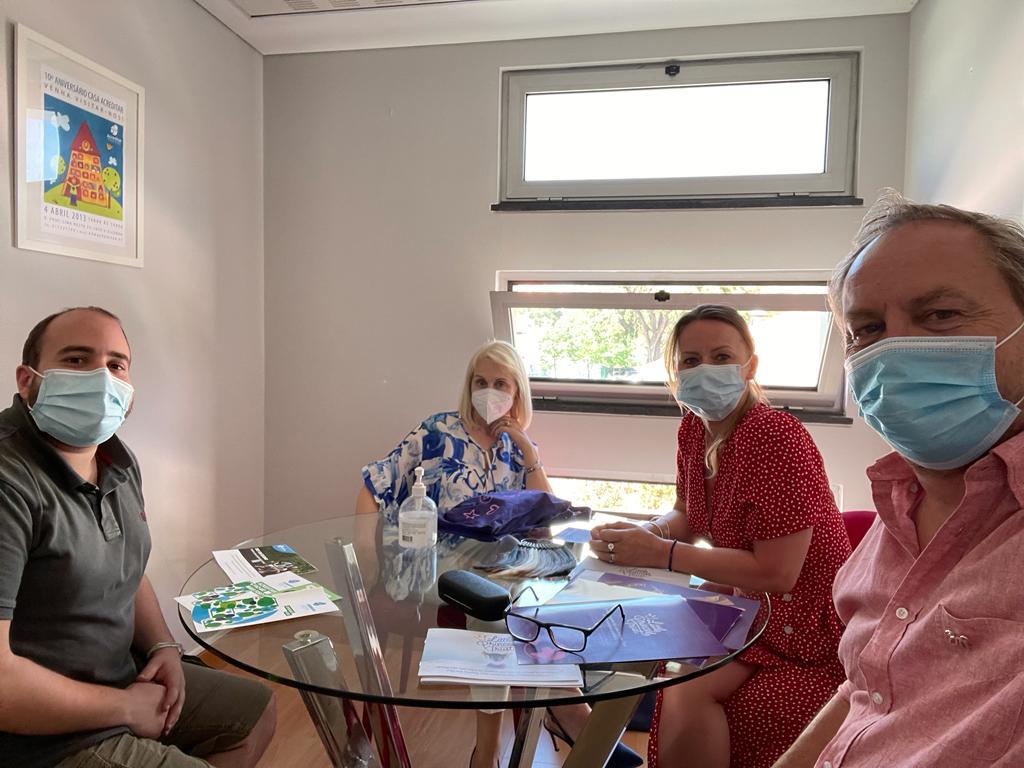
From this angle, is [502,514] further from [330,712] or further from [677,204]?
[677,204]

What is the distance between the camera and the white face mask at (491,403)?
2547 mm

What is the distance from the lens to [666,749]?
1.54m

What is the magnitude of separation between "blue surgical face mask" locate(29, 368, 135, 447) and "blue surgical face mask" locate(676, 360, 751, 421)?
1370 millimetres

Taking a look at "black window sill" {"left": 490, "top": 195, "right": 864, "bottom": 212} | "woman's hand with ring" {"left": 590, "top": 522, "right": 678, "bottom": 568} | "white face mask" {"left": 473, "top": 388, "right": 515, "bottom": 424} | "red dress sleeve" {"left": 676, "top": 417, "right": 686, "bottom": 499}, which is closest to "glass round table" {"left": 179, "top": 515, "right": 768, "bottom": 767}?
"woman's hand with ring" {"left": 590, "top": 522, "right": 678, "bottom": 568}

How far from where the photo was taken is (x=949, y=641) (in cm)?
82

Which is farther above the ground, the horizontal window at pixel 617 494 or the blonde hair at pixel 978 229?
the blonde hair at pixel 978 229

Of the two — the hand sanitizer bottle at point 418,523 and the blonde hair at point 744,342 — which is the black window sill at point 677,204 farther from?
the hand sanitizer bottle at point 418,523

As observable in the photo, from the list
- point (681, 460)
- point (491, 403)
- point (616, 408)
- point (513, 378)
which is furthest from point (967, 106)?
point (491, 403)

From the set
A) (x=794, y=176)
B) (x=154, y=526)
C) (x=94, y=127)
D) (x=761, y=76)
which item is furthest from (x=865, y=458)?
(x=94, y=127)

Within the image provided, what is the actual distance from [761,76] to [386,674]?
2.72 metres

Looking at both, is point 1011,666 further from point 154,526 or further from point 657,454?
point 154,526

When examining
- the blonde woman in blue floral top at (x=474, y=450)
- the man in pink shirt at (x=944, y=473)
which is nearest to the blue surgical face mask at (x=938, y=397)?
the man in pink shirt at (x=944, y=473)

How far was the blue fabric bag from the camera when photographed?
1944 mm

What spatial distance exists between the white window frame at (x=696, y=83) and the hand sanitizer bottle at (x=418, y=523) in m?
1.69
